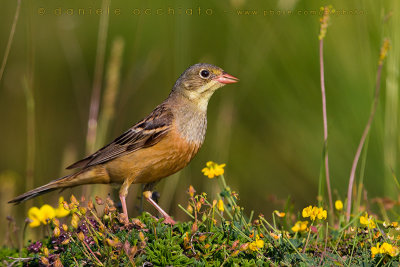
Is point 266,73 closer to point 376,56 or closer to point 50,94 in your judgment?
point 376,56

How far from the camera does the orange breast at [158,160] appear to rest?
4.48 m

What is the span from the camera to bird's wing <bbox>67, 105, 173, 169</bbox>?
15.3 feet

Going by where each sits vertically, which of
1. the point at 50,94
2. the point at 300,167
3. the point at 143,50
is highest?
the point at 143,50

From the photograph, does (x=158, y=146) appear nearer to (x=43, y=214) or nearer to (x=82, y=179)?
(x=82, y=179)

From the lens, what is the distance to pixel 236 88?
19.9 feet

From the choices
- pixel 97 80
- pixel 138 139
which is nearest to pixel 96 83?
pixel 97 80

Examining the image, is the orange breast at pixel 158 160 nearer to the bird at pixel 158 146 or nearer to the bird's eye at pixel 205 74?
the bird at pixel 158 146

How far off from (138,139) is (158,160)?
0.35 m

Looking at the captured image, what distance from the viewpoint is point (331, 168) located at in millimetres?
4824

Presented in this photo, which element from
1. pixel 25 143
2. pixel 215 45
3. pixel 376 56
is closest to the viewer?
pixel 376 56

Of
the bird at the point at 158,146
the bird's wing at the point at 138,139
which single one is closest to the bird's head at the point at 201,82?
the bird at the point at 158,146

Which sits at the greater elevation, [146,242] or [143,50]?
[143,50]

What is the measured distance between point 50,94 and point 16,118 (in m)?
0.48

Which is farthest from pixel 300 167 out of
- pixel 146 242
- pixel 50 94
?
pixel 50 94
